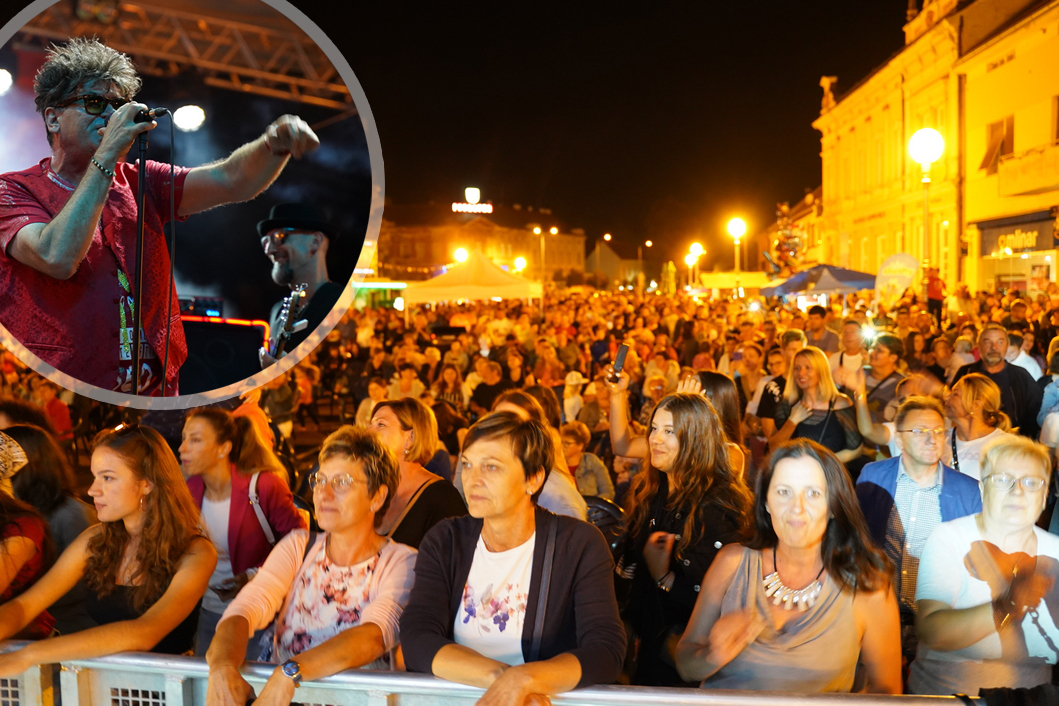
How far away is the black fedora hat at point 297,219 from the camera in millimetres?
2211

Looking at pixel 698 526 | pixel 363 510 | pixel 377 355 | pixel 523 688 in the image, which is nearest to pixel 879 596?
pixel 698 526

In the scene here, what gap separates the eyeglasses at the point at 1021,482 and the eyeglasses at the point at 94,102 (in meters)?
3.05

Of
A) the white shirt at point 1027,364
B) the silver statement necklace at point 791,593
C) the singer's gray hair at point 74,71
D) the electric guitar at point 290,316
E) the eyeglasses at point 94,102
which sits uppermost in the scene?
the singer's gray hair at point 74,71

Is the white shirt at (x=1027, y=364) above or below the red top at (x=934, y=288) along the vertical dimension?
below

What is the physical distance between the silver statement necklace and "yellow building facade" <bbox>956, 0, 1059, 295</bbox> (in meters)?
20.8

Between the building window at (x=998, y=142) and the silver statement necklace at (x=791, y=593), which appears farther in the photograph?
the building window at (x=998, y=142)

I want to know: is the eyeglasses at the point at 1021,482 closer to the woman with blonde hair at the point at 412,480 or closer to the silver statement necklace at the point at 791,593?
the silver statement necklace at the point at 791,593

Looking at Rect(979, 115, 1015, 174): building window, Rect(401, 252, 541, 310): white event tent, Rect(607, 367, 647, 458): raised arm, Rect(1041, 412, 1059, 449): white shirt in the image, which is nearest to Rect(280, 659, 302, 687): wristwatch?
Rect(607, 367, 647, 458): raised arm

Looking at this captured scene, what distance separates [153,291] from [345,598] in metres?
1.32

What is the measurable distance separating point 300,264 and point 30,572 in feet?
6.03

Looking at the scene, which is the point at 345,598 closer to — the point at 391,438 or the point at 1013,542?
the point at 391,438

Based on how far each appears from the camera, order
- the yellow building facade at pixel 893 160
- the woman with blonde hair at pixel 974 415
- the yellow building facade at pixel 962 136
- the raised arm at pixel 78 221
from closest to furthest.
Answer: the raised arm at pixel 78 221, the woman with blonde hair at pixel 974 415, the yellow building facade at pixel 962 136, the yellow building facade at pixel 893 160

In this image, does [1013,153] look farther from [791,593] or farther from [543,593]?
[543,593]

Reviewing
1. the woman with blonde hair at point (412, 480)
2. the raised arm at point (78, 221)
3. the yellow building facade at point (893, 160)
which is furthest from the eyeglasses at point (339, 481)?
the yellow building facade at point (893, 160)
